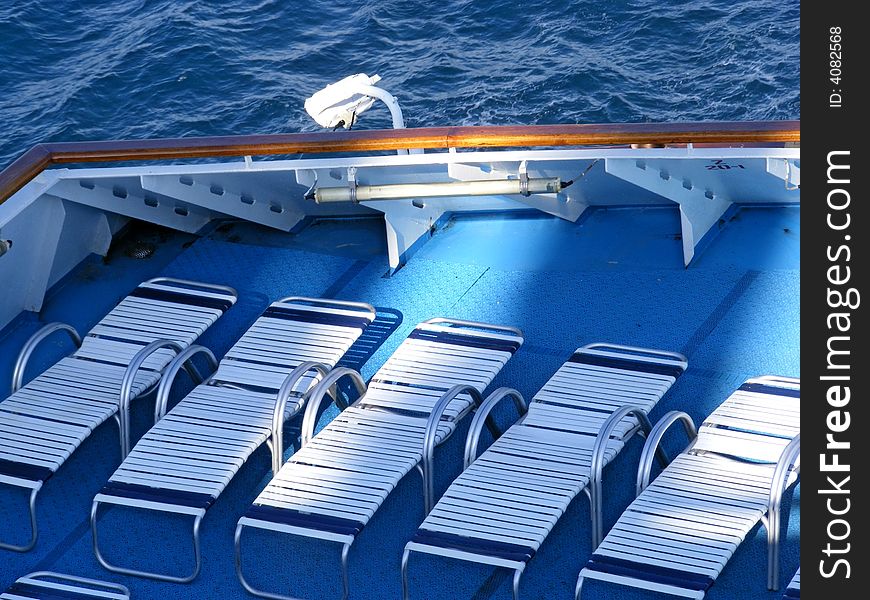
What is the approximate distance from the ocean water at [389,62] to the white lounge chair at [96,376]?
7.77 m

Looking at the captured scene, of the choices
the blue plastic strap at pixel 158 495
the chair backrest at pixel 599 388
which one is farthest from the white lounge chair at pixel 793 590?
the blue plastic strap at pixel 158 495

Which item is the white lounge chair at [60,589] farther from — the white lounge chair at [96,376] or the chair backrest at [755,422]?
the chair backrest at [755,422]

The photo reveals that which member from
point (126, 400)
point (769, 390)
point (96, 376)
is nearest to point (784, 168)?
point (769, 390)

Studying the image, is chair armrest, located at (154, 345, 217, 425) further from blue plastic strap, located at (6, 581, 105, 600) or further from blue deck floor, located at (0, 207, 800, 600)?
blue plastic strap, located at (6, 581, 105, 600)

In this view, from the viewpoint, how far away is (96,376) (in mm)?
6332

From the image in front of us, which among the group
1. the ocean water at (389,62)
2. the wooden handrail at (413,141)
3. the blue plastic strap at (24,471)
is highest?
the wooden handrail at (413,141)

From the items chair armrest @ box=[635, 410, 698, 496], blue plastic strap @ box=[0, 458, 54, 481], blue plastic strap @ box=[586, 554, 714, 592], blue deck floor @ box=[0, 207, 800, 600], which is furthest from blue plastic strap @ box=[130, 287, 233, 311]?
blue plastic strap @ box=[586, 554, 714, 592]

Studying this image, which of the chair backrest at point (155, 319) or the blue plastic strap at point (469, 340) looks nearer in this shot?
the blue plastic strap at point (469, 340)

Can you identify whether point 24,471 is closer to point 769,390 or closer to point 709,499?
point 709,499

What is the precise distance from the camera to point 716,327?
6.46 metres

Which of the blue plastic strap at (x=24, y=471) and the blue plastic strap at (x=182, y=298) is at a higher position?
the blue plastic strap at (x=182, y=298)

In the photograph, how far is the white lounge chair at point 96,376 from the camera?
5.79 metres

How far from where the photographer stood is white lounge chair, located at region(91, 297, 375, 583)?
18.0 feet

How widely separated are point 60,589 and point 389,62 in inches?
439
